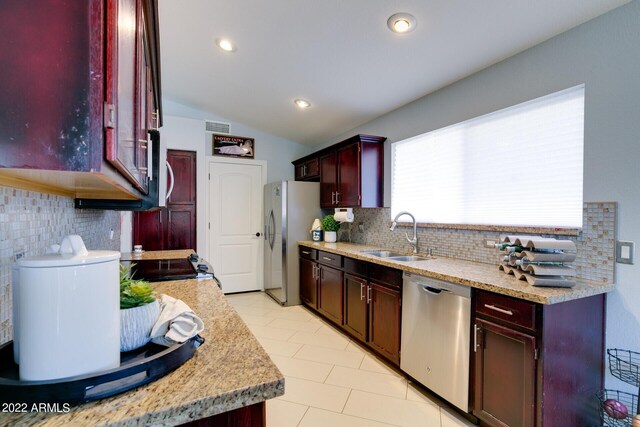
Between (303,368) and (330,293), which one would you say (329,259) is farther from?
(303,368)

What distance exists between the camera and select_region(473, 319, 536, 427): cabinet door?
5.34 feet

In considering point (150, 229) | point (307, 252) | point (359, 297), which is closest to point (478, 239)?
point (359, 297)

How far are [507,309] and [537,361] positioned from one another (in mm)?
274

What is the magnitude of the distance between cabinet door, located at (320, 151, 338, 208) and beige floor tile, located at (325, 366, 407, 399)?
2129mm

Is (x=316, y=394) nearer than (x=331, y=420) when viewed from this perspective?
No

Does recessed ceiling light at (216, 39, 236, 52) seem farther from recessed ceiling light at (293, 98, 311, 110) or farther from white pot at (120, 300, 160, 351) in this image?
white pot at (120, 300, 160, 351)

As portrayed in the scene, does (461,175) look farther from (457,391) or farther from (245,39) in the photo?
(245,39)

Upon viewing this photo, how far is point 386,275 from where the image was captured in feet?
8.79

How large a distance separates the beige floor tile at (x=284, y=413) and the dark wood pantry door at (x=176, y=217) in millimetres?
3270

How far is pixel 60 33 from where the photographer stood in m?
0.48

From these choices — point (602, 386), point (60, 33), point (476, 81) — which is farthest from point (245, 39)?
point (602, 386)

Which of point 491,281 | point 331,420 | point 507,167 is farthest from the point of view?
point 507,167

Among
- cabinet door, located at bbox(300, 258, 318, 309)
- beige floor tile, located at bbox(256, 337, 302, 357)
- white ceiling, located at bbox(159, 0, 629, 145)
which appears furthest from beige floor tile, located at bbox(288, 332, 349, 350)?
white ceiling, located at bbox(159, 0, 629, 145)

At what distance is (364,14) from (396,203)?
197cm
